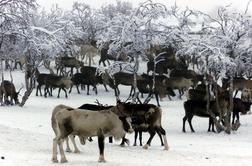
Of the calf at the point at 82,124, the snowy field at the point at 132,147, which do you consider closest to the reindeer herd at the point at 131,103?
the calf at the point at 82,124

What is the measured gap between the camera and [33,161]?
1054 cm

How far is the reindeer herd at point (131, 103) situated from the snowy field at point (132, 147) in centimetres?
49

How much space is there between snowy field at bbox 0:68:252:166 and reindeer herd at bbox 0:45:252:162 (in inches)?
19.1

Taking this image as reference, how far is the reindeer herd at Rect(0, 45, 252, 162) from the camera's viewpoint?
1111cm

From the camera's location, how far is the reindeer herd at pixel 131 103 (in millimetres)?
11109

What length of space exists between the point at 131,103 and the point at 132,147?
10.7 feet

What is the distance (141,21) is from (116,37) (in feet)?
6.15

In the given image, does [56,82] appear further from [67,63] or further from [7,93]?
[67,63]

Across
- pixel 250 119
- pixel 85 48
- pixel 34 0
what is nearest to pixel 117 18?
pixel 34 0

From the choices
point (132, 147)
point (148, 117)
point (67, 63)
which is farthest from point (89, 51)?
point (132, 147)

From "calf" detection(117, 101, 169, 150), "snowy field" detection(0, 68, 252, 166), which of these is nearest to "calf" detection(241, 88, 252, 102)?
"snowy field" detection(0, 68, 252, 166)

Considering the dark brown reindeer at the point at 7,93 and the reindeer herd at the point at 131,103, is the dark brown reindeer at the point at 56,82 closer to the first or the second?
the reindeer herd at the point at 131,103

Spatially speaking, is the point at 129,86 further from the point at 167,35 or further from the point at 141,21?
the point at 167,35

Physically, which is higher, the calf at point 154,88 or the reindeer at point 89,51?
the reindeer at point 89,51
